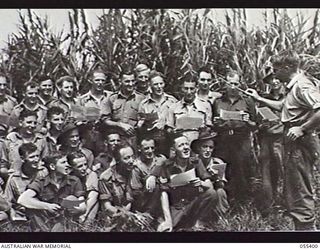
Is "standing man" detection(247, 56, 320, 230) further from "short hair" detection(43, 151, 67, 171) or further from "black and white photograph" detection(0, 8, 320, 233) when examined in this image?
"short hair" detection(43, 151, 67, 171)

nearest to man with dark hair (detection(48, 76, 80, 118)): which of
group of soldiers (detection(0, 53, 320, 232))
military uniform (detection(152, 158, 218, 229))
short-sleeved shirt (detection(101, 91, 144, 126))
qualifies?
group of soldiers (detection(0, 53, 320, 232))

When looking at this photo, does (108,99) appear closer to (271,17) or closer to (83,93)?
(83,93)

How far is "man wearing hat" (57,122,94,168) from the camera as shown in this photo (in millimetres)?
2852

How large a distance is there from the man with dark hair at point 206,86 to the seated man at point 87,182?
0.57 m

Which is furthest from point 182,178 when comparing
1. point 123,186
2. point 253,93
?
point 253,93

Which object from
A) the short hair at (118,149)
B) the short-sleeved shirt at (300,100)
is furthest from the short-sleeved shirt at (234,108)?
the short hair at (118,149)

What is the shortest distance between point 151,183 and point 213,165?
276 mm

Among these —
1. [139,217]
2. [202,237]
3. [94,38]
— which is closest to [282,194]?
[202,237]

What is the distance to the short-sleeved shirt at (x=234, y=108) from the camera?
283cm

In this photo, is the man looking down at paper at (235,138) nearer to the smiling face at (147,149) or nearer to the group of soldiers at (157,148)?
the group of soldiers at (157,148)

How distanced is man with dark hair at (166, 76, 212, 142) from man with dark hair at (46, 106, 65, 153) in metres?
0.46

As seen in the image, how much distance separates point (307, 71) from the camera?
9.30 feet

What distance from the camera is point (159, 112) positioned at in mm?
→ 2850

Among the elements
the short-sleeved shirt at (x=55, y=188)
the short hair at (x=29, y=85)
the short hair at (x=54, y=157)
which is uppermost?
the short hair at (x=29, y=85)
